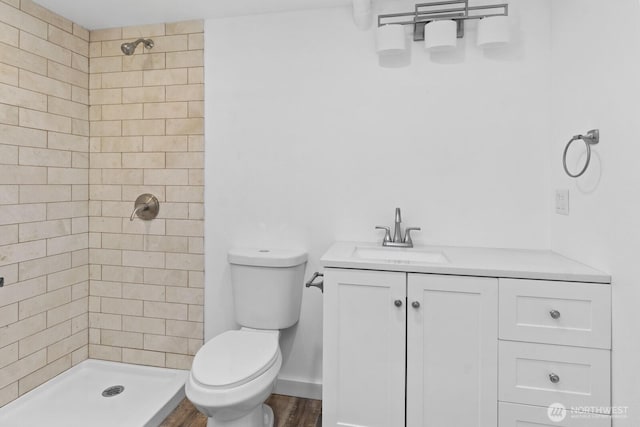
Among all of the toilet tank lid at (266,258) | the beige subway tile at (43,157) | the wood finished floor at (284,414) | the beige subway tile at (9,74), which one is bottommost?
the wood finished floor at (284,414)

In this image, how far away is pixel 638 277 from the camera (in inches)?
44.1

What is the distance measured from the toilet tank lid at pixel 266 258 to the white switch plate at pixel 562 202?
128 cm

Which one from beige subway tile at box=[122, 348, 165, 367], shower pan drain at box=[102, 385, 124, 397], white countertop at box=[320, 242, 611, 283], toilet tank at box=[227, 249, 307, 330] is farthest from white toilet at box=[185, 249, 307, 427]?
shower pan drain at box=[102, 385, 124, 397]

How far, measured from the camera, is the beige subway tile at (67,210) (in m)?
2.05

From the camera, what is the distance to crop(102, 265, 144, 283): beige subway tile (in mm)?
2246

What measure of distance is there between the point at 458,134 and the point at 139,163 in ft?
6.22

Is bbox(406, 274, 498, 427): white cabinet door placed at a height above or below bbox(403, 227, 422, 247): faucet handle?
below

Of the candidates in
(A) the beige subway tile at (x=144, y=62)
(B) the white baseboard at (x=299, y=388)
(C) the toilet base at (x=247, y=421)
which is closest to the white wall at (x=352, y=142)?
(B) the white baseboard at (x=299, y=388)

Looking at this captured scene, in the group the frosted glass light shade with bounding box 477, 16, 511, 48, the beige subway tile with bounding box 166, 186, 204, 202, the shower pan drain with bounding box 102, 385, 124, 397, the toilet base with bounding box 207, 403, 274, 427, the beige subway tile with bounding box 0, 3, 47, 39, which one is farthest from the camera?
the beige subway tile with bounding box 166, 186, 204, 202

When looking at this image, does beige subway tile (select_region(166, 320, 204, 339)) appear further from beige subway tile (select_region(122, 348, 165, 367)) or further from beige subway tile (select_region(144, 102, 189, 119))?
beige subway tile (select_region(144, 102, 189, 119))

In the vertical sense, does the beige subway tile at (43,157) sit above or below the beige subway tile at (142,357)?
above

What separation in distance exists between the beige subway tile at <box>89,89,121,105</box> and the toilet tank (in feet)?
4.15

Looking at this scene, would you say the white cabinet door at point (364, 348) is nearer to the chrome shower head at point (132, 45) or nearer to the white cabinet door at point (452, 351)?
the white cabinet door at point (452, 351)

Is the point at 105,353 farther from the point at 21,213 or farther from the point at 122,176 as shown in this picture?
the point at 122,176
